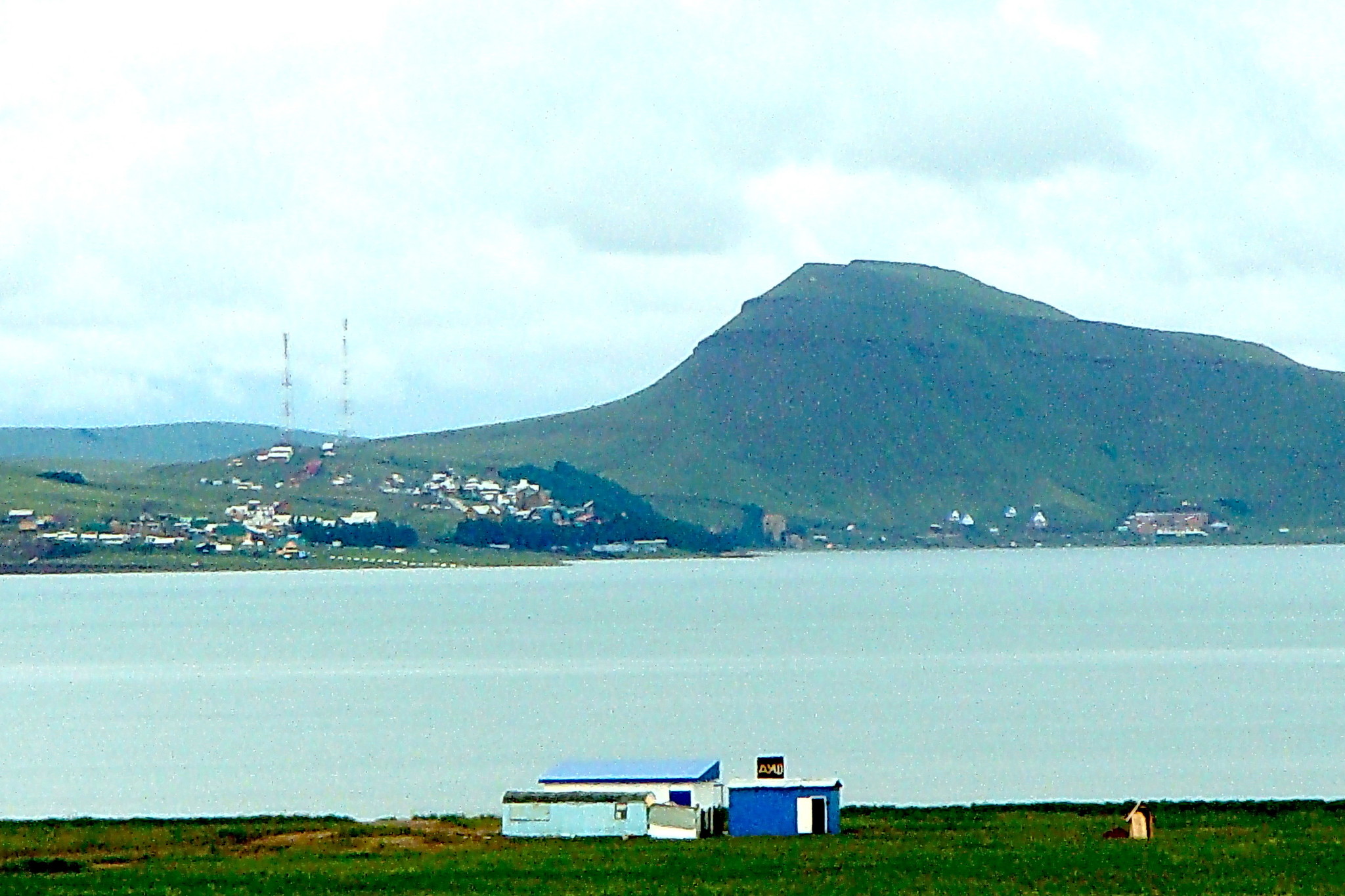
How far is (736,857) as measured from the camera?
146 feet

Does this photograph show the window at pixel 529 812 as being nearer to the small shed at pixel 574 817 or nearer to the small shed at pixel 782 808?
the small shed at pixel 574 817

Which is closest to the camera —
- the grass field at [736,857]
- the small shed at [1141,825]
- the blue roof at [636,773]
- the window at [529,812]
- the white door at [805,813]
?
the grass field at [736,857]

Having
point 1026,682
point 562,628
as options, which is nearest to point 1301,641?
point 1026,682

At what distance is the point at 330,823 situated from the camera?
184 ft

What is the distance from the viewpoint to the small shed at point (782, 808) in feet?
167

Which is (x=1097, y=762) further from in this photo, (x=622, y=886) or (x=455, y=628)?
(x=455, y=628)

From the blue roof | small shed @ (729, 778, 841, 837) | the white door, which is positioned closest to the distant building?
the blue roof

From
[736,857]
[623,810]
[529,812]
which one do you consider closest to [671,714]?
[623,810]

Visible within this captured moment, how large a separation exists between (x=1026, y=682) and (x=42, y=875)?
279 ft

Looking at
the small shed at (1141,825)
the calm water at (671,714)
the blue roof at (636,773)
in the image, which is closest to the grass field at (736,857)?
the small shed at (1141,825)

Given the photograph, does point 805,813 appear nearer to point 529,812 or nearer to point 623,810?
point 623,810

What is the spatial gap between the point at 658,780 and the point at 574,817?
366 cm

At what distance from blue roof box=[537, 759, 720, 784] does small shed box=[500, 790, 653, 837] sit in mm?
2796

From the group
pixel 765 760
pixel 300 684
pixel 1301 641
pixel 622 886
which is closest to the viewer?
pixel 622 886
